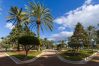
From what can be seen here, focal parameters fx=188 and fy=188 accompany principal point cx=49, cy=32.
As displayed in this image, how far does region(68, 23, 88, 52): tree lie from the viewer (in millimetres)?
49719

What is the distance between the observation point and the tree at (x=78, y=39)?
4972cm

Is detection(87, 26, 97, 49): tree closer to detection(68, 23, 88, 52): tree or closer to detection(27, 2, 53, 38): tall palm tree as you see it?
detection(68, 23, 88, 52): tree

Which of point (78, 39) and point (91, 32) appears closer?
point (78, 39)

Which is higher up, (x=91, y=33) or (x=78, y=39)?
(x=91, y=33)

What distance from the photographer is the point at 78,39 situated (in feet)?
204

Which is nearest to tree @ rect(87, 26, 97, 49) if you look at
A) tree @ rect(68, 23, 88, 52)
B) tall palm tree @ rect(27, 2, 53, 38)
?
tree @ rect(68, 23, 88, 52)

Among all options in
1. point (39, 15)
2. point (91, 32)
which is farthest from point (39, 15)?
point (91, 32)

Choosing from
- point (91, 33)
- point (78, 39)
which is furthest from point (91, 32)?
point (78, 39)

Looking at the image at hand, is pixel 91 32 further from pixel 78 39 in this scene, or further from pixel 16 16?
pixel 16 16

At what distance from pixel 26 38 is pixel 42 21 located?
17899mm

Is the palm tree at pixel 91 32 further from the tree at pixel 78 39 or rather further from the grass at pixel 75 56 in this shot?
the grass at pixel 75 56

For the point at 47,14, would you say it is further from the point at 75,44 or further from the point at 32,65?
the point at 32,65

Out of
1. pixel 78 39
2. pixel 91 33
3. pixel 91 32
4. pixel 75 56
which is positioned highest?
pixel 91 32

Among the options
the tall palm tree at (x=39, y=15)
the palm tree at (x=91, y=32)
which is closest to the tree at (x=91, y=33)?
the palm tree at (x=91, y=32)
